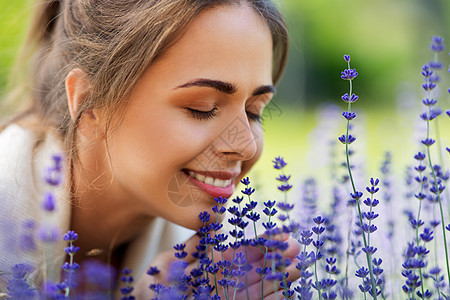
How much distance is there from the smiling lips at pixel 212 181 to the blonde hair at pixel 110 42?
312 mm

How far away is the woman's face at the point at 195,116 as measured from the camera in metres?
1.66

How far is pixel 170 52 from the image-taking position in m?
1.68

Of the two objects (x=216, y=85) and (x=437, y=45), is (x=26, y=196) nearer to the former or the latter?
(x=216, y=85)

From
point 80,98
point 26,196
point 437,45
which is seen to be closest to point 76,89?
point 80,98

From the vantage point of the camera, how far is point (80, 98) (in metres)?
1.82

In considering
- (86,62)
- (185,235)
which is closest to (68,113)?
(86,62)

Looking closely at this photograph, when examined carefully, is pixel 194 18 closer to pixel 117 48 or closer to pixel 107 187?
pixel 117 48

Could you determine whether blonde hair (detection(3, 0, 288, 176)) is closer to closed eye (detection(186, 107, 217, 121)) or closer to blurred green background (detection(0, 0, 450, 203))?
closed eye (detection(186, 107, 217, 121))

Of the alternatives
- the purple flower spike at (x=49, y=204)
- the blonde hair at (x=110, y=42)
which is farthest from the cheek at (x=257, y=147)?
the purple flower spike at (x=49, y=204)

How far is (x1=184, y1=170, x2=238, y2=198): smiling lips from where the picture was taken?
1.74m

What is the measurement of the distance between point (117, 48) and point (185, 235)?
1.09 m

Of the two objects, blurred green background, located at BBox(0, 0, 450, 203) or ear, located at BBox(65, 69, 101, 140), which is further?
blurred green background, located at BBox(0, 0, 450, 203)

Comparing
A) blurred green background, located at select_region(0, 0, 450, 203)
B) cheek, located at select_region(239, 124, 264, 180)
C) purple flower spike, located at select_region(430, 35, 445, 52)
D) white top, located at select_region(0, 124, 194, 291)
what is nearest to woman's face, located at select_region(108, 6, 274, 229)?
cheek, located at select_region(239, 124, 264, 180)

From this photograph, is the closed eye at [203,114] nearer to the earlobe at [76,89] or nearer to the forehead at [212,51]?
the forehead at [212,51]
